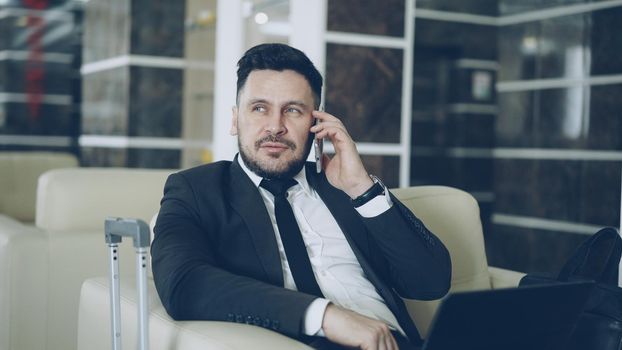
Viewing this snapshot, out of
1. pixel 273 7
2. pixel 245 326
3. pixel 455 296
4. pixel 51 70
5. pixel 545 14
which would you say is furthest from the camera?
pixel 51 70

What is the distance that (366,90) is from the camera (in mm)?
4426

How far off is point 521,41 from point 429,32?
0.89m

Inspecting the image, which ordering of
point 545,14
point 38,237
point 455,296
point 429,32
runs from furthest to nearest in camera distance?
point 429,32
point 545,14
point 38,237
point 455,296

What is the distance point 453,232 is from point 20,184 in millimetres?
3520

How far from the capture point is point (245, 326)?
180 cm

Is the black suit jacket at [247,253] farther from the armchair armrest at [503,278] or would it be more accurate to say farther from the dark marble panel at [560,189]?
the dark marble panel at [560,189]

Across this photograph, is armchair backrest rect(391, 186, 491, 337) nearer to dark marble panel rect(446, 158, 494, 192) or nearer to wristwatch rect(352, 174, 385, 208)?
wristwatch rect(352, 174, 385, 208)

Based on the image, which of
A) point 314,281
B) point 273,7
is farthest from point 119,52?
point 314,281

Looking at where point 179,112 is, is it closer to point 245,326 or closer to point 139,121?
point 139,121

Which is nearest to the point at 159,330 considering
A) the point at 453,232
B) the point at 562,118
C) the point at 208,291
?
the point at 208,291

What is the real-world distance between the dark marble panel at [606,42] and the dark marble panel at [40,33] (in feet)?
19.0

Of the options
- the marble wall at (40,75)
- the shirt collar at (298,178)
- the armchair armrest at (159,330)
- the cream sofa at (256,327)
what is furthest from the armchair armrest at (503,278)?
the marble wall at (40,75)

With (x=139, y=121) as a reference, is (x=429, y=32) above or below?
above

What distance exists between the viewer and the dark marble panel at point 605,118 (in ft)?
18.7
